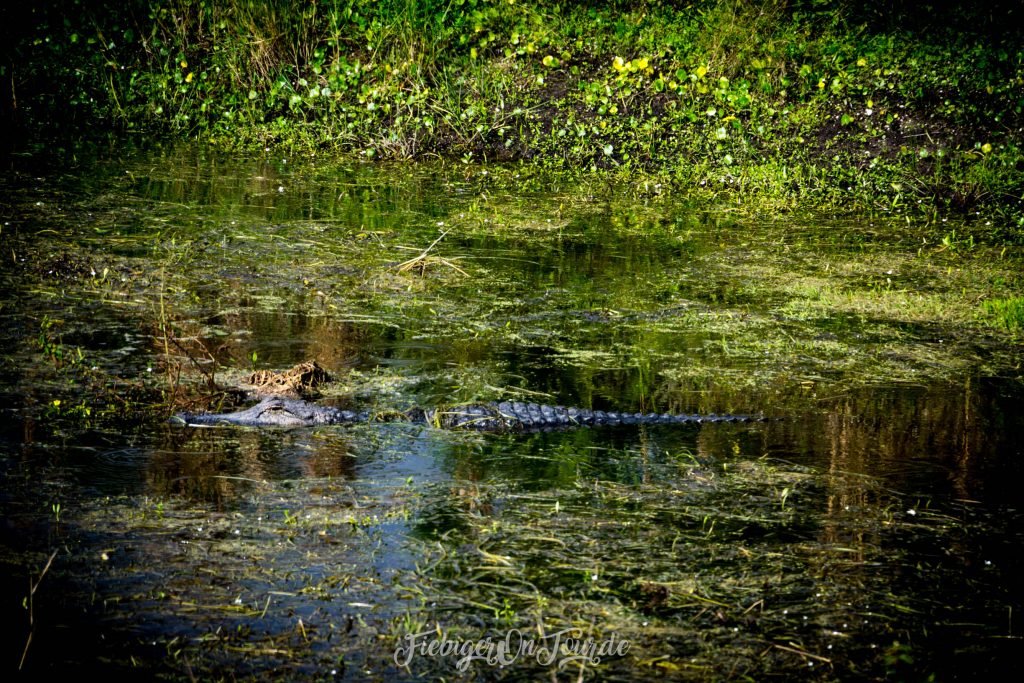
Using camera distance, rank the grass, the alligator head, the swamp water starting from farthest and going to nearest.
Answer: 1. the grass
2. the alligator head
3. the swamp water

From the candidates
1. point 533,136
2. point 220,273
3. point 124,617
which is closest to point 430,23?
point 533,136

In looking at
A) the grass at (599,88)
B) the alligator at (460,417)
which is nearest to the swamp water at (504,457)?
the alligator at (460,417)

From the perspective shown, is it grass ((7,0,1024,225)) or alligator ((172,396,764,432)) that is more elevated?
grass ((7,0,1024,225))

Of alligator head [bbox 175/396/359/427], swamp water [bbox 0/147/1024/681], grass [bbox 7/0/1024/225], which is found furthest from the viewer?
grass [bbox 7/0/1024/225]

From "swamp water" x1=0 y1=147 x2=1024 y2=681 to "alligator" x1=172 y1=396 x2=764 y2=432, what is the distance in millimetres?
67

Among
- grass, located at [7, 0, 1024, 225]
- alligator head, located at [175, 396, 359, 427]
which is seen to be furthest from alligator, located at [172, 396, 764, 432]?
grass, located at [7, 0, 1024, 225]

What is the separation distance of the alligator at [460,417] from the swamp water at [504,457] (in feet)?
0.22

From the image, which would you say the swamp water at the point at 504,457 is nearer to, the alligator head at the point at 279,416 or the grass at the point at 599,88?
the alligator head at the point at 279,416

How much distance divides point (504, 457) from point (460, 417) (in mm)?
324

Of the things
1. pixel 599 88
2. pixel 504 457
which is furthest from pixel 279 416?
pixel 599 88

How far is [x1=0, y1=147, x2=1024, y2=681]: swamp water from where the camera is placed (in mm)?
2557

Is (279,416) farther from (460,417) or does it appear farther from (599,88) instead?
(599,88)

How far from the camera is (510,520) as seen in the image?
3.12 meters

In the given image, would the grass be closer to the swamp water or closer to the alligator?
the swamp water
